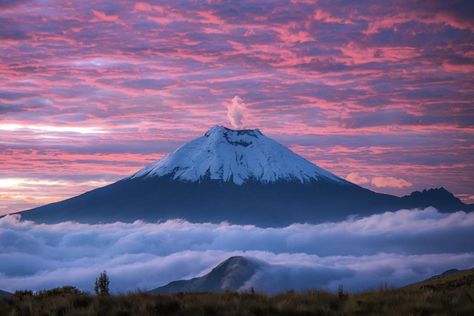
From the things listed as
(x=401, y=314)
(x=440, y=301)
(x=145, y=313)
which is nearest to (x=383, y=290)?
(x=440, y=301)

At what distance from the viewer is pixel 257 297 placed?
64.4 ft

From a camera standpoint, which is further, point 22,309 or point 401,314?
point 22,309

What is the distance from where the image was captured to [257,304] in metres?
18.4

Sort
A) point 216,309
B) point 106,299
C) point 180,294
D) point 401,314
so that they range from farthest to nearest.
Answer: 1. point 180,294
2. point 106,299
3. point 216,309
4. point 401,314

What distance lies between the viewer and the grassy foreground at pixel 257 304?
1773 cm

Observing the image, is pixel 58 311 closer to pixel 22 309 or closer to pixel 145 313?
pixel 22 309

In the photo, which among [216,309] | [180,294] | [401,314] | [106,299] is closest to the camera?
[401,314]

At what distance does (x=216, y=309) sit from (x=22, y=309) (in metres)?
5.41

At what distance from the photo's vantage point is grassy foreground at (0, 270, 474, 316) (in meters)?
17.7

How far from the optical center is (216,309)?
59.6 ft

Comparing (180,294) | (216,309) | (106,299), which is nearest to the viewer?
(216,309)

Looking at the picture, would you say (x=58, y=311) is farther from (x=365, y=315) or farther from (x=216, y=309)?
(x=365, y=315)

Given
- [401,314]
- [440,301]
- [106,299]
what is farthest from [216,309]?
[440,301]

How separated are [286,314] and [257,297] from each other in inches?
74.4
